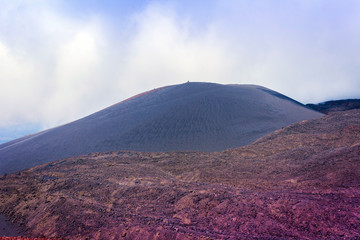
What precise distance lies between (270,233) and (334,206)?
211cm

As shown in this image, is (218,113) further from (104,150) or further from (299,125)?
(104,150)

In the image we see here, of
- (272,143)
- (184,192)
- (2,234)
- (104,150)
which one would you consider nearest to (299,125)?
(272,143)

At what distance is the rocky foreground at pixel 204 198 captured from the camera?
21.4 ft

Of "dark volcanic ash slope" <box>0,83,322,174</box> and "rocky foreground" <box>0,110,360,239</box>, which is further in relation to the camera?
"dark volcanic ash slope" <box>0,83,322,174</box>

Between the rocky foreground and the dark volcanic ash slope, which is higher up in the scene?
the dark volcanic ash slope

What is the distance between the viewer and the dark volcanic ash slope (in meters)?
21.6

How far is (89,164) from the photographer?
16.8 m

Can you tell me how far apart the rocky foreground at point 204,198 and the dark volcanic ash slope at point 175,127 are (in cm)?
597

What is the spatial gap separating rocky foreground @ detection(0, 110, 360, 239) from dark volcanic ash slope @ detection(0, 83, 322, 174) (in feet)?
19.6

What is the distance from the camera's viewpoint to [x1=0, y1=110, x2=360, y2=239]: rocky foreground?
6523mm

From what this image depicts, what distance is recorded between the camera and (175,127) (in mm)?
24859

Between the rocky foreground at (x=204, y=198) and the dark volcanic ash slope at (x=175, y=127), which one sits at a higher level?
the dark volcanic ash slope at (x=175, y=127)

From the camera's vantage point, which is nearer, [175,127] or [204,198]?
[204,198]

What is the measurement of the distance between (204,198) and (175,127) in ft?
54.1
